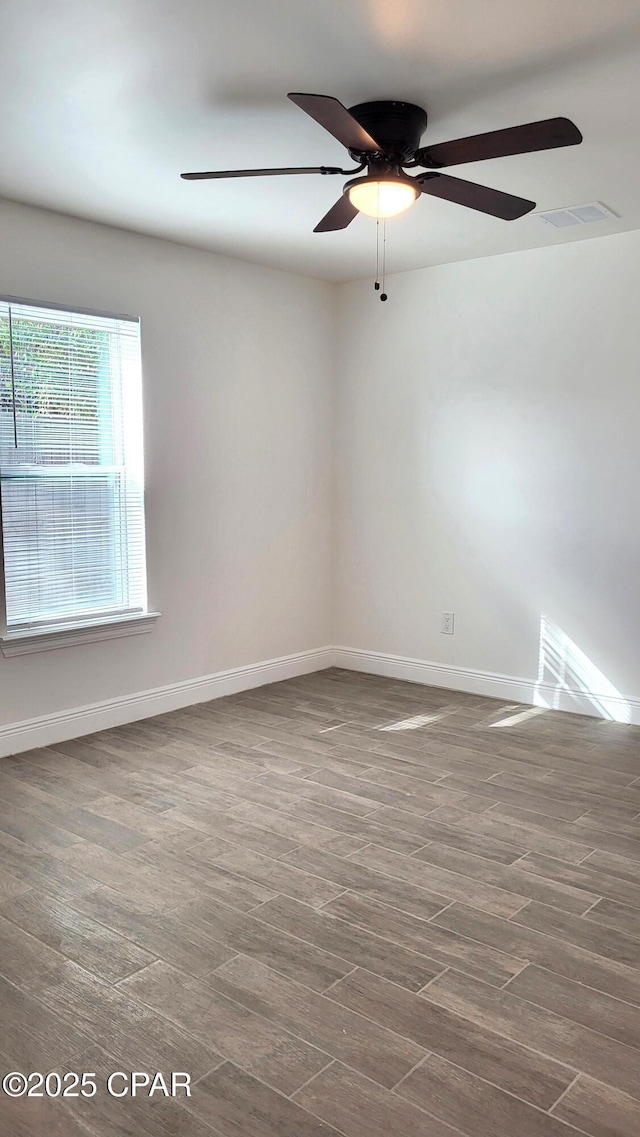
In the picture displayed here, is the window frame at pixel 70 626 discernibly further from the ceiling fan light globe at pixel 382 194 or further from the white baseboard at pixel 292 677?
the ceiling fan light globe at pixel 382 194

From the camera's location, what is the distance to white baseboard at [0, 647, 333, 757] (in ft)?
12.6

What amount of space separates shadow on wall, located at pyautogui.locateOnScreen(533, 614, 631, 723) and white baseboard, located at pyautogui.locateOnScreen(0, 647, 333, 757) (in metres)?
1.51

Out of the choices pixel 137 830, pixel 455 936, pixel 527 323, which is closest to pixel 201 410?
pixel 527 323

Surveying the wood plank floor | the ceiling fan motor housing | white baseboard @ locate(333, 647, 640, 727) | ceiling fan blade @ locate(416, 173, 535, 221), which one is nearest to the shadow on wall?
white baseboard @ locate(333, 647, 640, 727)

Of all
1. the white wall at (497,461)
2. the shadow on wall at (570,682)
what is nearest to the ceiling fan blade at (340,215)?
the white wall at (497,461)

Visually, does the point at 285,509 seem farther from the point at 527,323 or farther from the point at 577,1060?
the point at 577,1060

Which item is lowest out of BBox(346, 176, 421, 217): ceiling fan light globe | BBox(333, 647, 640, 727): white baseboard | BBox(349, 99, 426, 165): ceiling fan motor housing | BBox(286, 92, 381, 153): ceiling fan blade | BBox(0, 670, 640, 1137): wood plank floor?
BBox(0, 670, 640, 1137): wood plank floor

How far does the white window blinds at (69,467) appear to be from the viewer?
3.69 meters

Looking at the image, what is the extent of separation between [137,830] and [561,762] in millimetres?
1862

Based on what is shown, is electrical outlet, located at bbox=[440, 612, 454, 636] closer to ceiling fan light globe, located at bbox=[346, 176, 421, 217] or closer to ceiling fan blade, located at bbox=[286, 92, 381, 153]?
ceiling fan light globe, located at bbox=[346, 176, 421, 217]

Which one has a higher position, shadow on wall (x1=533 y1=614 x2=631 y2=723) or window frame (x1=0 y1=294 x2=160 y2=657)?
window frame (x1=0 y1=294 x2=160 y2=657)

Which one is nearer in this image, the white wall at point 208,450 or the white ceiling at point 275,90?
the white ceiling at point 275,90

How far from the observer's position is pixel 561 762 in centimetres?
369

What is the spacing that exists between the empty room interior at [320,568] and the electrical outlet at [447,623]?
51 millimetres
